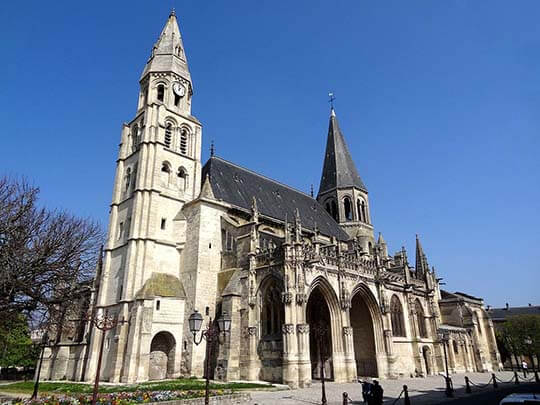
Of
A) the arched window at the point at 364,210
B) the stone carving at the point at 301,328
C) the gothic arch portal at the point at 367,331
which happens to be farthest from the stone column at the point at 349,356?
the arched window at the point at 364,210

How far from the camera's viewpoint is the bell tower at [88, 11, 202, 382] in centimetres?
2214

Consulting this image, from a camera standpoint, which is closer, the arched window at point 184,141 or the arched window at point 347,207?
the arched window at point 184,141

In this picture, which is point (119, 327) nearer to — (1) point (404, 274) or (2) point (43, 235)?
(2) point (43, 235)

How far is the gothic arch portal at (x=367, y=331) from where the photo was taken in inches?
960

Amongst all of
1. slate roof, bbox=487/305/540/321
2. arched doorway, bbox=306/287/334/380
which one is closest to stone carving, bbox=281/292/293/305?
arched doorway, bbox=306/287/334/380

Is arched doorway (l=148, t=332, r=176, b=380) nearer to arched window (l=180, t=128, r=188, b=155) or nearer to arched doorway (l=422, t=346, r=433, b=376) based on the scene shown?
arched window (l=180, t=128, r=188, b=155)

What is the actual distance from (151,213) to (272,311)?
10.5 meters

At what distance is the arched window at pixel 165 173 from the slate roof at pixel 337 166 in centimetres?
2140

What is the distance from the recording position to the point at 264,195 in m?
33.7

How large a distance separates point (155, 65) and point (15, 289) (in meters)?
22.4

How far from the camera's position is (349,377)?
21250 mm

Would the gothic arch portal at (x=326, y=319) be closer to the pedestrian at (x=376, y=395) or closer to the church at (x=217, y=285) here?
the church at (x=217, y=285)

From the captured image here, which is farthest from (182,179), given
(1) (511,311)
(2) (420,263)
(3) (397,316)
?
(1) (511,311)

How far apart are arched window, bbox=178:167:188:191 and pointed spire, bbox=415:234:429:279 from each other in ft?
83.7
